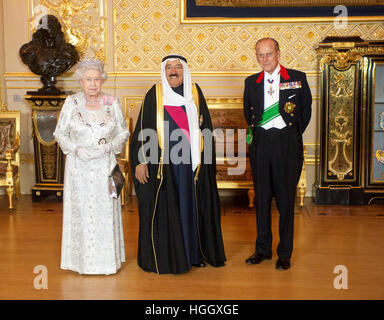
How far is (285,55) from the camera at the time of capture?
6.31m

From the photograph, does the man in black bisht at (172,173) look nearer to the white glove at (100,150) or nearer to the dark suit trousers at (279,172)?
the white glove at (100,150)

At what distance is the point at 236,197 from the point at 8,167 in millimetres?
2770

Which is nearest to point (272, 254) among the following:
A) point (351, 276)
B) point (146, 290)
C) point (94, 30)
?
point (351, 276)

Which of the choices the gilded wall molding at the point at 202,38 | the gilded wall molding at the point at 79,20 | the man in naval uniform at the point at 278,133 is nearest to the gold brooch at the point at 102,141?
the man in naval uniform at the point at 278,133

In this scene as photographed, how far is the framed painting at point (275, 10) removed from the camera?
616 centimetres

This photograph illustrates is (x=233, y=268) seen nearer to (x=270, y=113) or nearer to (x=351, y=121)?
(x=270, y=113)

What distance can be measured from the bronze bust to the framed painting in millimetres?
1522

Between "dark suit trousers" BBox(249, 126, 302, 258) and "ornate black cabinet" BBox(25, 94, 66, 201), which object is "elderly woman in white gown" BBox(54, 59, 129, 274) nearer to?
"dark suit trousers" BBox(249, 126, 302, 258)

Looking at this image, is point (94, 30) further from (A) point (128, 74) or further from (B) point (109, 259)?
(B) point (109, 259)

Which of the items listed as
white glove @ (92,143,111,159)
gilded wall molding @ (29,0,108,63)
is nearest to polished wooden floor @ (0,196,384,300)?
white glove @ (92,143,111,159)

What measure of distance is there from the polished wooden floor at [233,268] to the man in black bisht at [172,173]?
214mm

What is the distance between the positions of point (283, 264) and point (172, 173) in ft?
3.51

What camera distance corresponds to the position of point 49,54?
6.11m

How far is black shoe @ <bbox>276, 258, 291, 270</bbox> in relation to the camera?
12.3 feet
